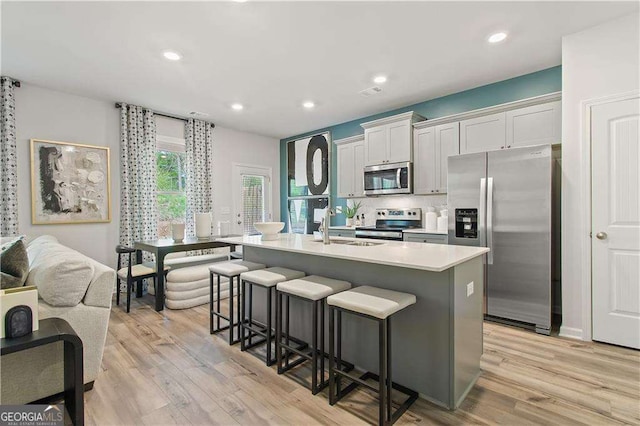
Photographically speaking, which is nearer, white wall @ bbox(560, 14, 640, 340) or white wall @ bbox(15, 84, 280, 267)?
white wall @ bbox(560, 14, 640, 340)

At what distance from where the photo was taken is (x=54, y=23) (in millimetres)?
2600

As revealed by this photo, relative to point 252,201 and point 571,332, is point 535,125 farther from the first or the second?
point 252,201

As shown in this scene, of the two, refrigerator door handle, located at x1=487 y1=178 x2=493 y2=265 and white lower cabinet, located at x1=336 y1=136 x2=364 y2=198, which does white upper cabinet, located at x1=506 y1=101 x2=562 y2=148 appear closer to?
refrigerator door handle, located at x1=487 y1=178 x2=493 y2=265

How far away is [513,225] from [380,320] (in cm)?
229

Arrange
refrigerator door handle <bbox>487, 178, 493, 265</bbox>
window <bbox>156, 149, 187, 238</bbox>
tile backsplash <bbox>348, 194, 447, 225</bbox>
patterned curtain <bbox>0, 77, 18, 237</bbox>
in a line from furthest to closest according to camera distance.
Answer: window <bbox>156, 149, 187, 238</bbox>, tile backsplash <bbox>348, 194, 447, 225</bbox>, patterned curtain <bbox>0, 77, 18, 237</bbox>, refrigerator door handle <bbox>487, 178, 493, 265</bbox>

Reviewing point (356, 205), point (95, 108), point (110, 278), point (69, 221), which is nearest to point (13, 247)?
point (110, 278)

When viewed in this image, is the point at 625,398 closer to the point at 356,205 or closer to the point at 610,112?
the point at 610,112

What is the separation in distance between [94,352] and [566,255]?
402cm

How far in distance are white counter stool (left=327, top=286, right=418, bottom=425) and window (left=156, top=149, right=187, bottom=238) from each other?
166 inches

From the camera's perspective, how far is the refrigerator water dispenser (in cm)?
346

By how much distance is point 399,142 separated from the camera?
4.53 metres

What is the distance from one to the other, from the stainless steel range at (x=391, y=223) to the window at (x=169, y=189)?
3.07 meters

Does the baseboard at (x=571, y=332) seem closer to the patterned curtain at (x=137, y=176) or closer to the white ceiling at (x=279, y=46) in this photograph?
the white ceiling at (x=279, y=46)

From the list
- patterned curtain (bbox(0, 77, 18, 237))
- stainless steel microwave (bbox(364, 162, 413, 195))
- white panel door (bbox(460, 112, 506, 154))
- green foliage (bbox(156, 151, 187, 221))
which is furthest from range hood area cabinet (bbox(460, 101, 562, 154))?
patterned curtain (bbox(0, 77, 18, 237))
